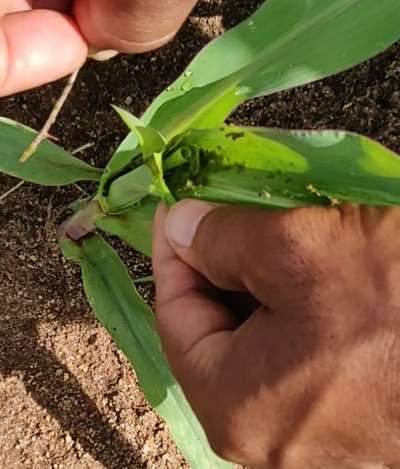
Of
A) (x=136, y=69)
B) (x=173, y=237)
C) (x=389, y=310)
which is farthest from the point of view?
(x=136, y=69)

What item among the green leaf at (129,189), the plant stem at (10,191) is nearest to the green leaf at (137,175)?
the green leaf at (129,189)

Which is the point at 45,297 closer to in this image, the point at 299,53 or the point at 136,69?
the point at 136,69

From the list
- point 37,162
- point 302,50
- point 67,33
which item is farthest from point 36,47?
point 302,50

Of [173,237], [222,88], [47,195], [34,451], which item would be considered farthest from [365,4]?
[34,451]

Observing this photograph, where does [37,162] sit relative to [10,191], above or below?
above

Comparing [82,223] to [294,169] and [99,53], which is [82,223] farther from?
[294,169]

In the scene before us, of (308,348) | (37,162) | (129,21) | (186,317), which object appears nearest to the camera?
(308,348)

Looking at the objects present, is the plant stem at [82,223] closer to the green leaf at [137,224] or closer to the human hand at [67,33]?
the green leaf at [137,224]
